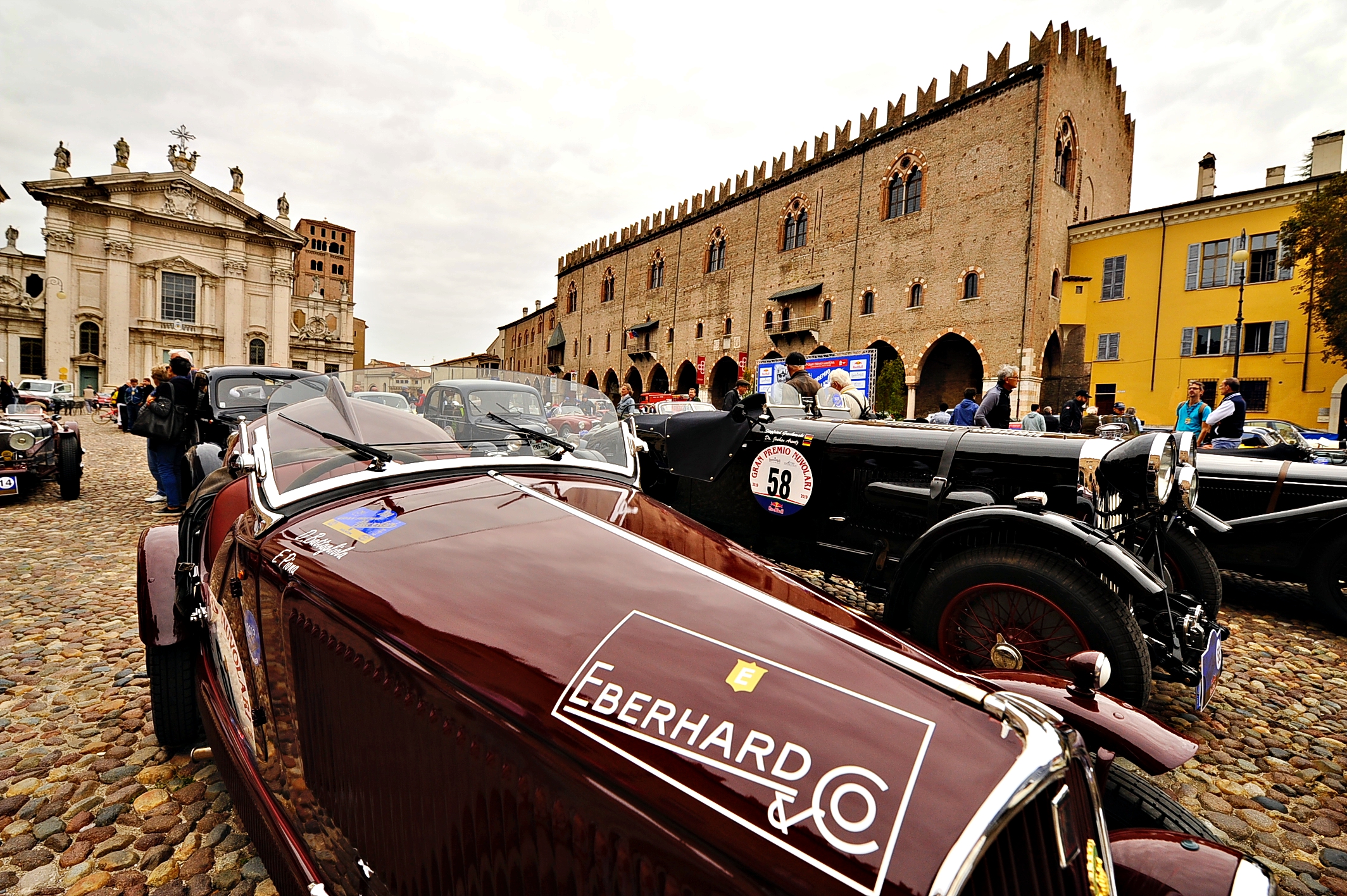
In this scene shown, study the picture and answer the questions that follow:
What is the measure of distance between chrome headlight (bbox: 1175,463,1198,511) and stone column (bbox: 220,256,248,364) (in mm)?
52841

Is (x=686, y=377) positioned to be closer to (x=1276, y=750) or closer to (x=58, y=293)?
(x=1276, y=750)

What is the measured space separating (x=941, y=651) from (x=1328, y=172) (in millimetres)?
30330

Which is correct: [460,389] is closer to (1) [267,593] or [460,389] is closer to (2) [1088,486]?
(1) [267,593]

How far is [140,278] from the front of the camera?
136 feet

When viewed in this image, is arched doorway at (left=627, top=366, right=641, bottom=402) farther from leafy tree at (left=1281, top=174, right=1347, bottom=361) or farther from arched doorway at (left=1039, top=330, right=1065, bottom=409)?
leafy tree at (left=1281, top=174, right=1347, bottom=361)

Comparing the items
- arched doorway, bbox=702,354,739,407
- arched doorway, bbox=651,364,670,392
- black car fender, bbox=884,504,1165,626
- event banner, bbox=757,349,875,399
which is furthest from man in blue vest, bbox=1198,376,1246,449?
arched doorway, bbox=651,364,670,392

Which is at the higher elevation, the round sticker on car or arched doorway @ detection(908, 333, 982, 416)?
arched doorway @ detection(908, 333, 982, 416)

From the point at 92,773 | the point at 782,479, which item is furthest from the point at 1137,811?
the point at 92,773

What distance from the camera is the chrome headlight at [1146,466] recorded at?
9.58ft

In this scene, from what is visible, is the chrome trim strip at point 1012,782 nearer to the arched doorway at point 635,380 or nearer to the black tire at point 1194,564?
the black tire at point 1194,564

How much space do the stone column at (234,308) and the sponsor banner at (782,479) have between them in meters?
50.7

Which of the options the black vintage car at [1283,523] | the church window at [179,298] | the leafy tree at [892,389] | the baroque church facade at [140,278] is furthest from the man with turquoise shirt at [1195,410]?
the church window at [179,298]

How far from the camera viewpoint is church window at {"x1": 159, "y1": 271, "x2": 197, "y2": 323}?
139 ft

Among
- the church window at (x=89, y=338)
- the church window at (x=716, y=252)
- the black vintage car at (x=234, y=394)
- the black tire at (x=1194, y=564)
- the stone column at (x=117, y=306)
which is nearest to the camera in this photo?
the black tire at (x=1194, y=564)
